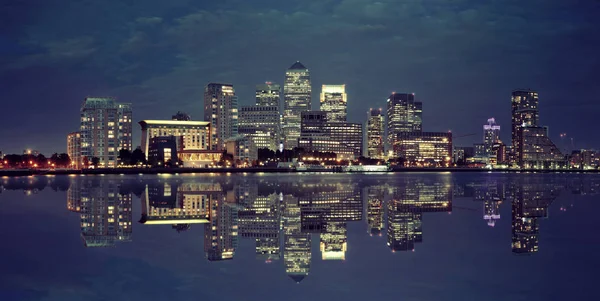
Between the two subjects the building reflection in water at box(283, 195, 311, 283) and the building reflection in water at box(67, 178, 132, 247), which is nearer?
the building reflection in water at box(283, 195, 311, 283)

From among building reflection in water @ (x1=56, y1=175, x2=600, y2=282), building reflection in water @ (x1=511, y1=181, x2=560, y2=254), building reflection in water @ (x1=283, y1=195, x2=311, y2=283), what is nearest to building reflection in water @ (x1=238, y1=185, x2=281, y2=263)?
building reflection in water @ (x1=56, y1=175, x2=600, y2=282)

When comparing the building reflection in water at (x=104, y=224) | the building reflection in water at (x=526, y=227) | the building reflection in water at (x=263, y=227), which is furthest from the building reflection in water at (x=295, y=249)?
the building reflection in water at (x=526, y=227)

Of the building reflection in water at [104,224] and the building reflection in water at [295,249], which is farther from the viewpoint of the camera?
the building reflection in water at [104,224]

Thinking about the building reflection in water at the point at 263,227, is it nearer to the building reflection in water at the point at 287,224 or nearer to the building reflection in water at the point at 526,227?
the building reflection in water at the point at 287,224

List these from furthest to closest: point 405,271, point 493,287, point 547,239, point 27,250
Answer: point 547,239 → point 27,250 → point 405,271 → point 493,287

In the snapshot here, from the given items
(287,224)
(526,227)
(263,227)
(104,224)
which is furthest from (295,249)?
(526,227)

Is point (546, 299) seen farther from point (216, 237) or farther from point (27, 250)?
point (27, 250)

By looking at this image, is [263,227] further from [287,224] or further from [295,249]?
[295,249]

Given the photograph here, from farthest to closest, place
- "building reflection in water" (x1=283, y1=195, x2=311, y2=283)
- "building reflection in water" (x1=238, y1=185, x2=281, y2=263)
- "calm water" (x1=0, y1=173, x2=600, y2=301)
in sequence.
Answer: "building reflection in water" (x1=238, y1=185, x2=281, y2=263), "building reflection in water" (x1=283, y1=195, x2=311, y2=283), "calm water" (x1=0, y1=173, x2=600, y2=301)

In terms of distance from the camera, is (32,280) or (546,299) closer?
(546,299)

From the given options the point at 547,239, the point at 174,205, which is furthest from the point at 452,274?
the point at 174,205

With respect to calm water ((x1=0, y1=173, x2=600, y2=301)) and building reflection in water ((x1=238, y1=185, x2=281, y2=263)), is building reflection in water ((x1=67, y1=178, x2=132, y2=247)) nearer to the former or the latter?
calm water ((x1=0, y1=173, x2=600, y2=301))
